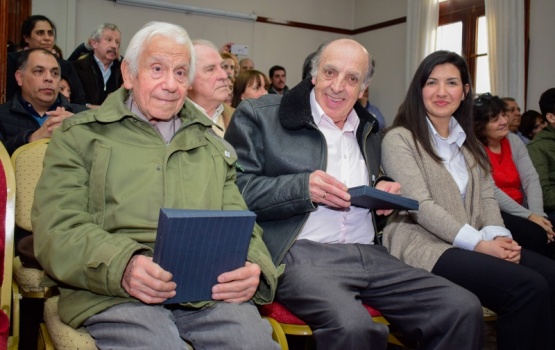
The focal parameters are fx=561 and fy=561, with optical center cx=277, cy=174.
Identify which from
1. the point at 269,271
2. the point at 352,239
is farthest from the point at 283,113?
the point at 269,271

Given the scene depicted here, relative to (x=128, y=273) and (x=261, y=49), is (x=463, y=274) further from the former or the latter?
(x=261, y=49)

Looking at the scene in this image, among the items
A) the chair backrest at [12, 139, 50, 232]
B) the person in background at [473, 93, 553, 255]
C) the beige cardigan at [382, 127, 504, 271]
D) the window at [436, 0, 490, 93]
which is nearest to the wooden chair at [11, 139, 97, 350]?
the chair backrest at [12, 139, 50, 232]

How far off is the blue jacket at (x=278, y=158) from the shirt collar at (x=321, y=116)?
4cm

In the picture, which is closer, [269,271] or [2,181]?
[2,181]

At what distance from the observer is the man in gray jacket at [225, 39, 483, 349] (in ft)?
5.87

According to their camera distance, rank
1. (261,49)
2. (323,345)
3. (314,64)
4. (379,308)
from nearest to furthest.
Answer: (323,345)
(379,308)
(314,64)
(261,49)

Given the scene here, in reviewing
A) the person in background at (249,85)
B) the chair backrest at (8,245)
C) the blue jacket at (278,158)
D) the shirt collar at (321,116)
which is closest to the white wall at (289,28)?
the person in background at (249,85)

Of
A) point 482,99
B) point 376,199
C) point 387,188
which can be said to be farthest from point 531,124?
point 376,199

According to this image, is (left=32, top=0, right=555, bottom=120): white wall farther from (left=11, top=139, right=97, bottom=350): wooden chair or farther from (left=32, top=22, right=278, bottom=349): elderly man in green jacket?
(left=32, top=22, right=278, bottom=349): elderly man in green jacket

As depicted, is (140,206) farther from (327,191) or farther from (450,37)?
(450,37)

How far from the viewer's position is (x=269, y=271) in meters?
1.62

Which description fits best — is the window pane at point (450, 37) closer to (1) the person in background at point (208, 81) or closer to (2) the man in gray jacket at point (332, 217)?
(1) the person in background at point (208, 81)

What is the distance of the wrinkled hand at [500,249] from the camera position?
2.15m

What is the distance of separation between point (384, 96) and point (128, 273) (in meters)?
8.47
